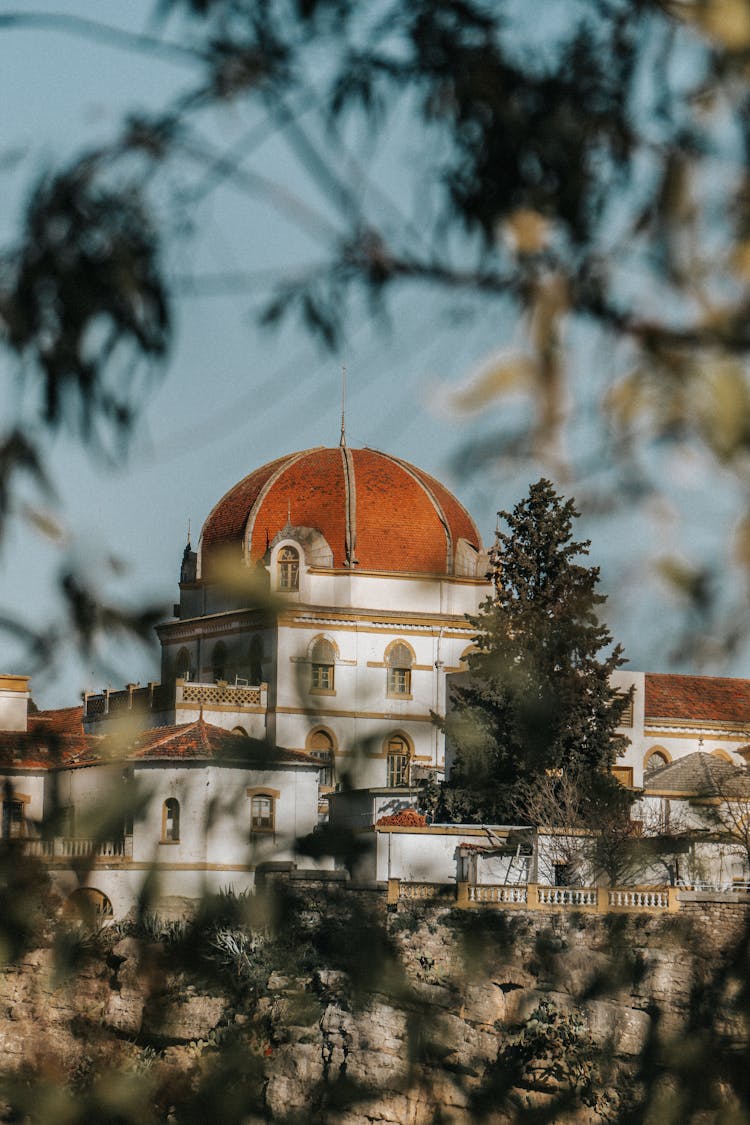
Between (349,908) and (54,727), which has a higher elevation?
(54,727)

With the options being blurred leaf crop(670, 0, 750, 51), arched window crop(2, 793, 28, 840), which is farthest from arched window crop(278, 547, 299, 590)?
blurred leaf crop(670, 0, 750, 51)

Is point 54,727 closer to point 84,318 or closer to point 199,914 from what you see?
point 199,914

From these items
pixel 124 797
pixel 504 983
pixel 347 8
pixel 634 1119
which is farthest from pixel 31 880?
pixel 504 983

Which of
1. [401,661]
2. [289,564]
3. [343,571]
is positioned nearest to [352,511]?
[343,571]

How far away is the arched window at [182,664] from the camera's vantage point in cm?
3934

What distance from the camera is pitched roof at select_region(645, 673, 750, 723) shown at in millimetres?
43688

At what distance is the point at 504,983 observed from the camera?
22531mm

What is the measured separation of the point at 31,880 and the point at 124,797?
1184 millimetres

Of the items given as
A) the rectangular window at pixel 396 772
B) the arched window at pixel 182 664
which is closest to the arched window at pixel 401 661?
the arched window at pixel 182 664

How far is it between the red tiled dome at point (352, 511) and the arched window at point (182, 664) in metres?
3.29

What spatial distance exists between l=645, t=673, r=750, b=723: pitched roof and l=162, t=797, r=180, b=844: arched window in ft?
125

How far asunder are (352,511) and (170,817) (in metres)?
37.9

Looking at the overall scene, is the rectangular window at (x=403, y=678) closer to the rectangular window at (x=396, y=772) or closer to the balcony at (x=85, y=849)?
the rectangular window at (x=396, y=772)

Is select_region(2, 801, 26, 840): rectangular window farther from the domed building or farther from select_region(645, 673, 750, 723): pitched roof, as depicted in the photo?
select_region(645, 673, 750, 723): pitched roof
